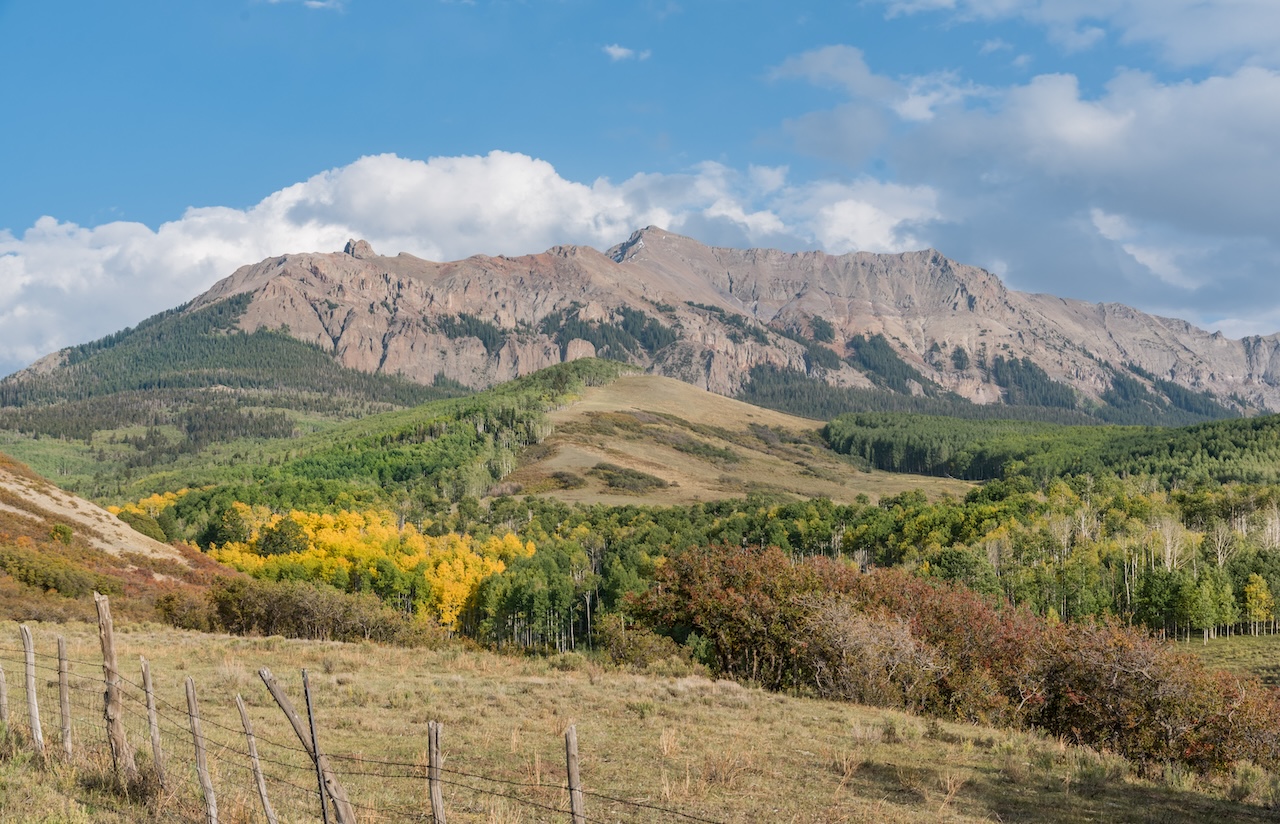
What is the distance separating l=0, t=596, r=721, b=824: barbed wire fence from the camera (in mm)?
12891

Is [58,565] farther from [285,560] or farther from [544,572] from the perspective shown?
[544,572]

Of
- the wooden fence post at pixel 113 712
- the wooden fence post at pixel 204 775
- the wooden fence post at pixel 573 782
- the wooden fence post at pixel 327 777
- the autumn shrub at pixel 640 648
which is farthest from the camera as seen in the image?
the autumn shrub at pixel 640 648

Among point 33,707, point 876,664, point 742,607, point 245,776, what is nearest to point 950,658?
point 876,664

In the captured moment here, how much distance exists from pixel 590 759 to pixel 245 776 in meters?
7.04

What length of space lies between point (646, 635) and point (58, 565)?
36.4 metres

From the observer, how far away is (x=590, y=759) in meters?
20.0

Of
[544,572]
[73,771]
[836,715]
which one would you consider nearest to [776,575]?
[836,715]

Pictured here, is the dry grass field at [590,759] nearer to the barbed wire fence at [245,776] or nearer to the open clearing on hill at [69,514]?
the barbed wire fence at [245,776]

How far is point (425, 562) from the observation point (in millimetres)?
108875

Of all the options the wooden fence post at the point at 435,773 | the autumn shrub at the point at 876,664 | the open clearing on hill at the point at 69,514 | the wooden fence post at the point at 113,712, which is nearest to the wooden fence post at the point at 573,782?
the wooden fence post at the point at 435,773

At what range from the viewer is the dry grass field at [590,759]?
51.0 feet

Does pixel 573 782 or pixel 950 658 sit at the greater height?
pixel 573 782

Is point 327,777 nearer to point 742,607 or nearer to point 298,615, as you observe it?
point 742,607

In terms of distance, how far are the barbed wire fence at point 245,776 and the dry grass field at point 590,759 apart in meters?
0.07
